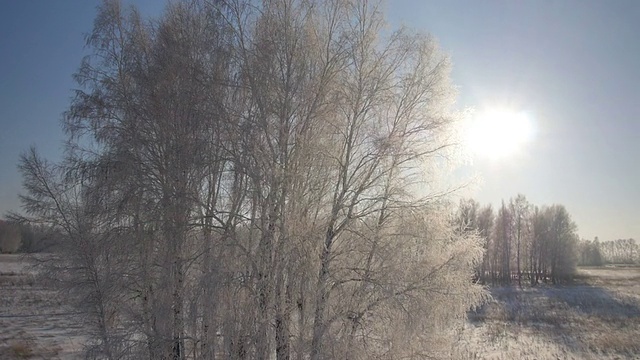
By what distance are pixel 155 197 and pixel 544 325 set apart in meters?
23.2

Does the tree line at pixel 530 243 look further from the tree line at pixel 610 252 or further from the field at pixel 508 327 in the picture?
the tree line at pixel 610 252

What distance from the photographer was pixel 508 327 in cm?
2350

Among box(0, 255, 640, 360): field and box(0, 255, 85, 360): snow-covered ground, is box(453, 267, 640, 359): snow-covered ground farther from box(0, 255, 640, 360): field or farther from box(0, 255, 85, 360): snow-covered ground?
box(0, 255, 85, 360): snow-covered ground

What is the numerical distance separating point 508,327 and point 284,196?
2023 centimetres

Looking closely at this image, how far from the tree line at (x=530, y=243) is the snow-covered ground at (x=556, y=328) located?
14.5 metres

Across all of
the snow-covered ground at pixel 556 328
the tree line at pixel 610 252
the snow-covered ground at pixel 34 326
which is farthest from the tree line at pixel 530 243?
the tree line at pixel 610 252

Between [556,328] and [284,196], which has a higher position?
[284,196]

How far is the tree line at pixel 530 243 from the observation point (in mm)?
54125

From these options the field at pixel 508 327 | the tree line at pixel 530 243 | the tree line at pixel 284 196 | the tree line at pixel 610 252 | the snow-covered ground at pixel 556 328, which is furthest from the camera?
the tree line at pixel 610 252

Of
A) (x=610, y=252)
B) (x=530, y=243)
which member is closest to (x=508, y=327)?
(x=530, y=243)

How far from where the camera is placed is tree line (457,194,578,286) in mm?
54125

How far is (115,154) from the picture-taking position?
9508 millimetres

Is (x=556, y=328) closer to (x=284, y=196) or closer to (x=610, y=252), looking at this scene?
(x=284, y=196)

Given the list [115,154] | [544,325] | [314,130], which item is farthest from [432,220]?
[544,325]
